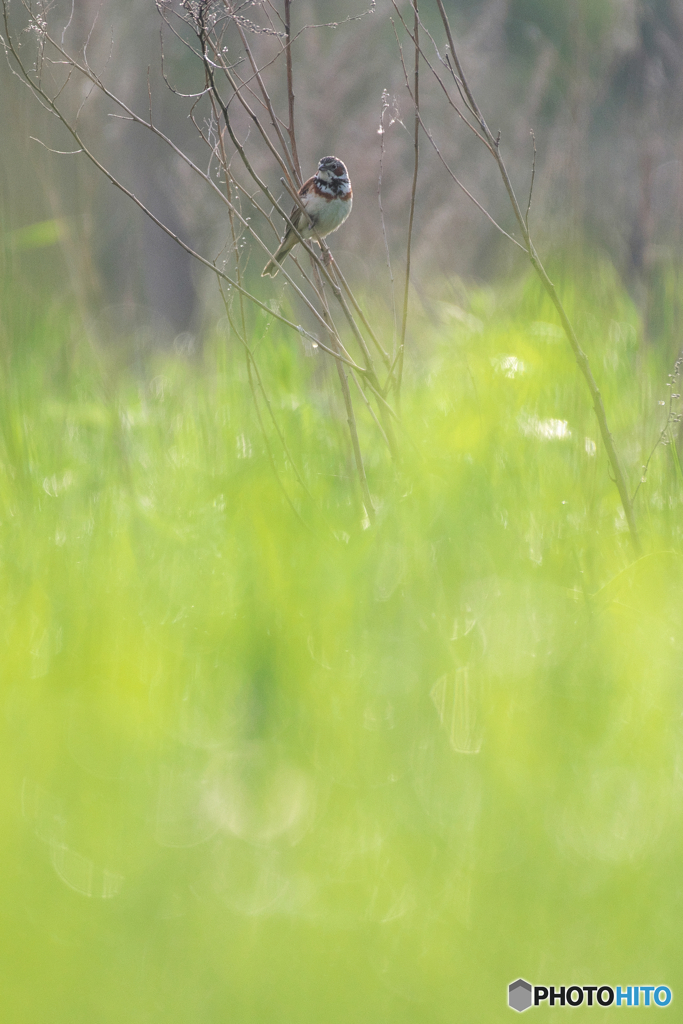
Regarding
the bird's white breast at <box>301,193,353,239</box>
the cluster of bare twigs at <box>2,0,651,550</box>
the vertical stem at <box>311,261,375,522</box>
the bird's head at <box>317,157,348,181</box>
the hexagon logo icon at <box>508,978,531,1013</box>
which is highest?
the bird's head at <box>317,157,348,181</box>

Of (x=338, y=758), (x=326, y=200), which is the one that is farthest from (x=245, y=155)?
(x=326, y=200)

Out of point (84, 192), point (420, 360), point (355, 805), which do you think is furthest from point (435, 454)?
point (84, 192)

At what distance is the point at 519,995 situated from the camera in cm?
52

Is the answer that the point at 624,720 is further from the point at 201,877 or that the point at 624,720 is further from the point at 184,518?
the point at 184,518

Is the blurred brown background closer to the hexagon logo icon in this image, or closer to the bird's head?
the bird's head

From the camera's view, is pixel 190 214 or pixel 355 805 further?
pixel 190 214

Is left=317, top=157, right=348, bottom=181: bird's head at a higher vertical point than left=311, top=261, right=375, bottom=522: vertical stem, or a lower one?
higher

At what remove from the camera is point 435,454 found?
823 mm

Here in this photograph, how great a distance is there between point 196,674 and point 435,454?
1.15 ft

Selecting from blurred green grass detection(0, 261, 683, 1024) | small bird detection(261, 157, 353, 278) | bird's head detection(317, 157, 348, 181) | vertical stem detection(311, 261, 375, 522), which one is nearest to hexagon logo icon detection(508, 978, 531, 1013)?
blurred green grass detection(0, 261, 683, 1024)

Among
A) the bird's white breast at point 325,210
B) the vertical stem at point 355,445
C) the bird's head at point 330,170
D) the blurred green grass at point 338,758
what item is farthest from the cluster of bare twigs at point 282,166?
the bird's head at point 330,170

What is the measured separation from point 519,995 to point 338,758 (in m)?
0.19

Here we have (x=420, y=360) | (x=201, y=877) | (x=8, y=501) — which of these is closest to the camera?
(x=201, y=877)

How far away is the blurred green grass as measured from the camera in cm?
51
